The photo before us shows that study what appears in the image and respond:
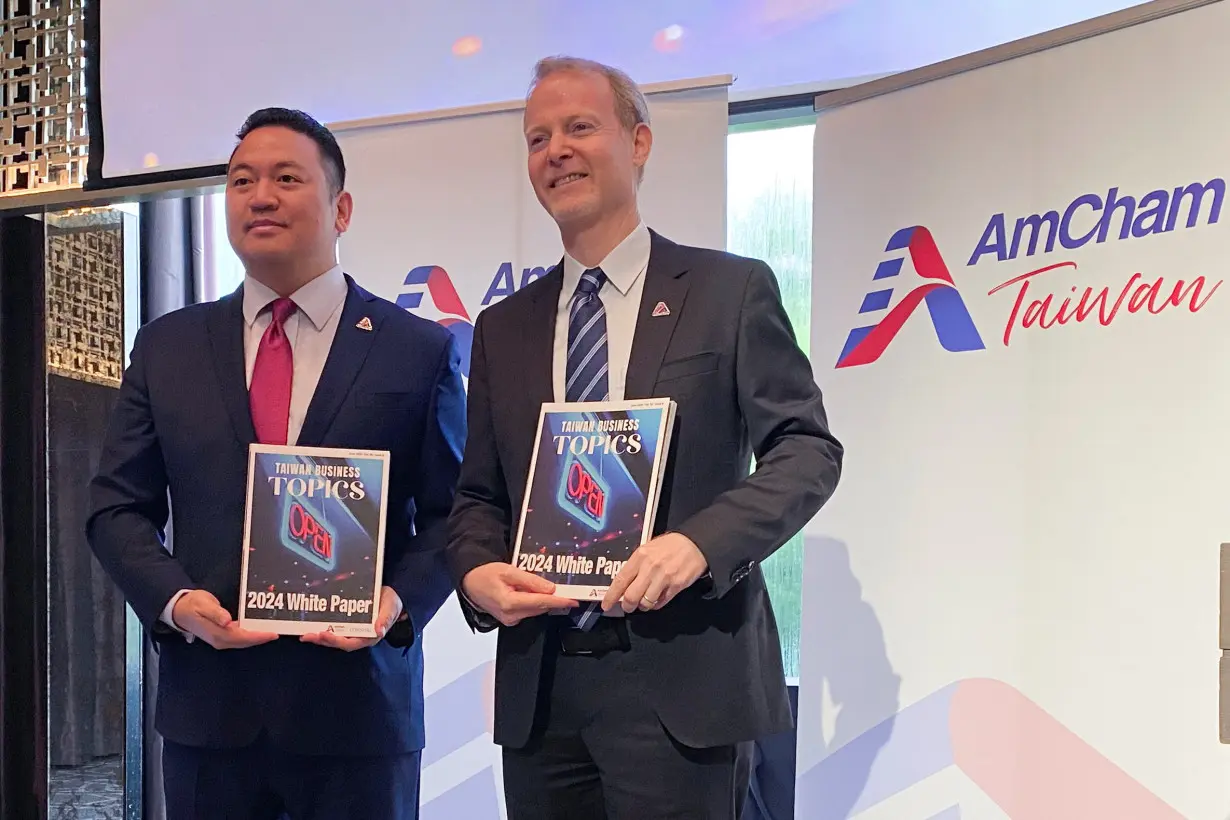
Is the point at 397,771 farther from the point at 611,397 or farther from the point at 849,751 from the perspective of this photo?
the point at 849,751

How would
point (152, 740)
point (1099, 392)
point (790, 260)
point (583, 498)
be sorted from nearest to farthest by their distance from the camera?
point (583, 498) → point (1099, 392) → point (790, 260) → point (152, 740)

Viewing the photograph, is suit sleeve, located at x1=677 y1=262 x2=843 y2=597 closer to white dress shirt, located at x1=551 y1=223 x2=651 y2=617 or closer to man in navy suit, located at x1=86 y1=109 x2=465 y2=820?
white dress shirt, located at x1=551 y1=223 x2=651 y2=617

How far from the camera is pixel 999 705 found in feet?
8.72

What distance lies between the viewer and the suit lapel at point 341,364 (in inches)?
76.6

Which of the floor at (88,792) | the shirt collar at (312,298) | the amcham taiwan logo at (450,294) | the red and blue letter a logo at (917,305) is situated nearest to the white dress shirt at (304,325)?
the shirt collar at (312,298)

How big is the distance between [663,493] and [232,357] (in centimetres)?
87

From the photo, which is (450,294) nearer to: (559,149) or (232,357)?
(232,357)

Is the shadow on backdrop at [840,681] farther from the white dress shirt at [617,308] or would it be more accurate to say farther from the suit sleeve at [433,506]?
the white dress shirt at [617,308]

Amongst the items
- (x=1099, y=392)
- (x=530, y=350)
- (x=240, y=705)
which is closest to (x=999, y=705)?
(x=1099, y=392)

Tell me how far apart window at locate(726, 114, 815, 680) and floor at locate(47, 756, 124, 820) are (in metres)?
2.46

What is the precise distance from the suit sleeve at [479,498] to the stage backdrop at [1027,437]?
1.32 metres

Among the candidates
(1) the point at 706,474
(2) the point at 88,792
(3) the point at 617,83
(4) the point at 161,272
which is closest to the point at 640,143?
(3) the point at 617,83

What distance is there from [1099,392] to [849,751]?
3.60ft

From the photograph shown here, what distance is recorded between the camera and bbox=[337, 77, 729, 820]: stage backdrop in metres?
3.20
